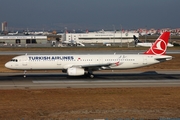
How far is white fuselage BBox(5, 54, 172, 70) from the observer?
143 feet

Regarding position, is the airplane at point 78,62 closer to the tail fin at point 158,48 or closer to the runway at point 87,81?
the tail fin at point 158,48

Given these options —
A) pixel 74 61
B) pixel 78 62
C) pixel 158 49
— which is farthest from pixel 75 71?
pixel 158 49

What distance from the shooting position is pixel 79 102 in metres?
29.1

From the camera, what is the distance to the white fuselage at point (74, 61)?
43.7 meters

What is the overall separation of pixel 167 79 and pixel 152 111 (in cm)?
1804

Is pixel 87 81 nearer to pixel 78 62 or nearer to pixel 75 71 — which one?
pixel 75 71

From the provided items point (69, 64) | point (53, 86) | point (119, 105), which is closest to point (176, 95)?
point (119, 105)

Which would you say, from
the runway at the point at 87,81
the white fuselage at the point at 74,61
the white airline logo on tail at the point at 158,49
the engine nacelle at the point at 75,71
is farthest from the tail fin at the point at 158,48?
the engine nacelle at the point at 75,71

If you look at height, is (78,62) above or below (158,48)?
below

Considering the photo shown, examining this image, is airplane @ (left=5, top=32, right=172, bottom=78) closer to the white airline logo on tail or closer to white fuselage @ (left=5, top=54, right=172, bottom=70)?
white fuselage @ (left=5, top=54, right=172, bottom=70)

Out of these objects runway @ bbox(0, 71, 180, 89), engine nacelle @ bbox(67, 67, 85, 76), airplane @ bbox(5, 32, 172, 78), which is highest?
airplane @ bbox(5, 32, 172, 78)

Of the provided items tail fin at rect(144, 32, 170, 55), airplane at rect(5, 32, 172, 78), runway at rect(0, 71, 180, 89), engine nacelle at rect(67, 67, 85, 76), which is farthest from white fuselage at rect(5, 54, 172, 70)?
runway at rect(0, 71, 180, 89)

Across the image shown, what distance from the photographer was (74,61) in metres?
44.3

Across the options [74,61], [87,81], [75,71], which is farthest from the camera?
[74,61]
